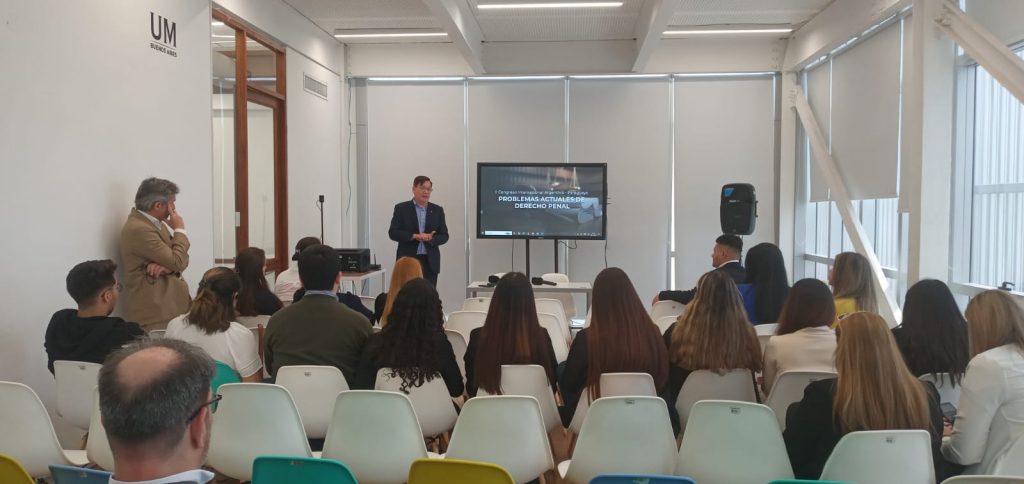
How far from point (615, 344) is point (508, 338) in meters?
0.48

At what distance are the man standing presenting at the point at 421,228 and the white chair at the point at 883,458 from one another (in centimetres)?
569

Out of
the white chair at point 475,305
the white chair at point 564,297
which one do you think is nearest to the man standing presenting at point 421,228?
the white chair at point 564,297

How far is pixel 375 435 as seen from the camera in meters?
2.81

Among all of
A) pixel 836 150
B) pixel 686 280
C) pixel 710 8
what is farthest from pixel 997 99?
pixel 686 280

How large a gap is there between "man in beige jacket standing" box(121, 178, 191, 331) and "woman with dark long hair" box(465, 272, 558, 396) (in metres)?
2.33

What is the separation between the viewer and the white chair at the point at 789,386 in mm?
3115

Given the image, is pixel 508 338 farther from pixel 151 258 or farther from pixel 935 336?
pixel 151 258

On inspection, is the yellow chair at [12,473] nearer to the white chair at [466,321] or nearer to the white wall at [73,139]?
the white wall at [73,139]

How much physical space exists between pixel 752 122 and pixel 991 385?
7.16 metres

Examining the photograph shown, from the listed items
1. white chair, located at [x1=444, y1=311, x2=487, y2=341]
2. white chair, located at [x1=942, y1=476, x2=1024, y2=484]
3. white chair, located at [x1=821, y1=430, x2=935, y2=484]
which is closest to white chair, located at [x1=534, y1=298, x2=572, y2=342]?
white chair, located at [x1=444, y1=311, x2=487, y2=341]

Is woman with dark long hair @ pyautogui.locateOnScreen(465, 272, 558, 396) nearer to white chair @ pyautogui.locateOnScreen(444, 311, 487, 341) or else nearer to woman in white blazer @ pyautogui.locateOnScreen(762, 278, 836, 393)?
woman in white blazer @ pyautogui.locateOnScreen(762, 278, 836, 393)

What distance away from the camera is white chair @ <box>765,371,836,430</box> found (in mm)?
3115

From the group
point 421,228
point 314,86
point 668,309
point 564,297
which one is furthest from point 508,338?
point 314,86

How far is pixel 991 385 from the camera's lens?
2.59m
